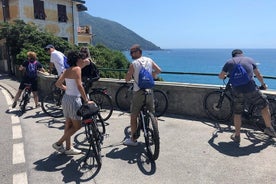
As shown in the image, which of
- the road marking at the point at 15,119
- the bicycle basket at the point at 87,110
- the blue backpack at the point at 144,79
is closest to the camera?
the bicycle basket at the point at 87,110

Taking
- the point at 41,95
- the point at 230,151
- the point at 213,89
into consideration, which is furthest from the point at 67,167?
the point at 41,95

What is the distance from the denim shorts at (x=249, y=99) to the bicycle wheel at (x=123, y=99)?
338cm

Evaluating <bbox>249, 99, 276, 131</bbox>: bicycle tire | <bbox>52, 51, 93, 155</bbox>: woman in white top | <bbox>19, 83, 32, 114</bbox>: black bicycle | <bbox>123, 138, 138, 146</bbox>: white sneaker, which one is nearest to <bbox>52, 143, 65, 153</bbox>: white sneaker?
<bbox>52, 51, 93, 155</bbox>: woman in white top

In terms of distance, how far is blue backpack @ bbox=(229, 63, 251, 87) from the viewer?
5.65 m

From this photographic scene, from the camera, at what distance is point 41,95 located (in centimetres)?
1093

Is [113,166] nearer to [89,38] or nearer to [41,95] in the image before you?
[41,95]

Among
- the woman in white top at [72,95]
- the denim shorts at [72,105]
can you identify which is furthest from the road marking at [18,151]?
the denim shorts at [72,105]

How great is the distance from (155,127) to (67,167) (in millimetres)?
1486

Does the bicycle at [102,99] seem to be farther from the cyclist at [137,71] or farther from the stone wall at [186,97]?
the cyclist at [137,71]

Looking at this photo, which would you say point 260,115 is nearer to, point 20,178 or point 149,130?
point 149,130

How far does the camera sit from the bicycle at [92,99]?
7.41 meters

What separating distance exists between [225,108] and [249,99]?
1283mm

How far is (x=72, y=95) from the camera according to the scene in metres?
4.86

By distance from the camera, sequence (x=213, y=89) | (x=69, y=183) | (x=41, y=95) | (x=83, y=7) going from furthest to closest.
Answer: (x=83, y=7)
(x=41, y=95)
(x=213, y=89)
(x=69, y=183)
